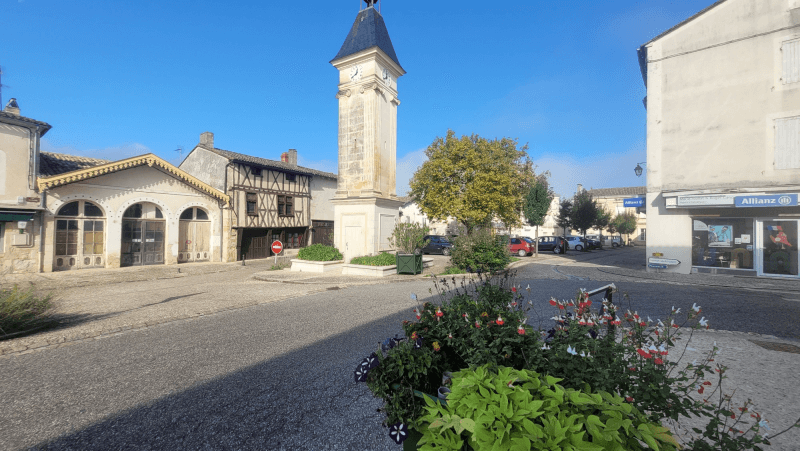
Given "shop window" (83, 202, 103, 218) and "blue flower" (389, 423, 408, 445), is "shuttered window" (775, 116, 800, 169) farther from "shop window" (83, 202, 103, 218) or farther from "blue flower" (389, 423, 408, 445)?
"shop window" (83, 202, 103, 218)

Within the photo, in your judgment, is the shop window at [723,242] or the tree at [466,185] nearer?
the shop window at [723,242]

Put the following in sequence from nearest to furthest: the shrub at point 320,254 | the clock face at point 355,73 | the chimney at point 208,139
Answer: the shrub at point 320,254 → the clock face at point 355,73 → the chimney at point 208,139

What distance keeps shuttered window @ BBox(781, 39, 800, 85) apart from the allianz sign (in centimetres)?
385

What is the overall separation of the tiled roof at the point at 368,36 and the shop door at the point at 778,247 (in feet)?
50.8

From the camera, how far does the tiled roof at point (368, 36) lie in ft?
46.4

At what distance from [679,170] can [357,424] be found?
15146 millimetres

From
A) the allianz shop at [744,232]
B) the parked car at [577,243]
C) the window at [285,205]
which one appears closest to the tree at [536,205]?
the parked car at [577,243]

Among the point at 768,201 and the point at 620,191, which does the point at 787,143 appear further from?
the point at 620,191

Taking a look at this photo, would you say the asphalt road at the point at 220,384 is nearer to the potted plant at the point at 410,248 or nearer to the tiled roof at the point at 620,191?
the potted plant at the point at 410,248

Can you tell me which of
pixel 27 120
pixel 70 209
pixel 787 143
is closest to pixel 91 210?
pixel 70 209

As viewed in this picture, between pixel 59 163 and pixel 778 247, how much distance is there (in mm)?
30636

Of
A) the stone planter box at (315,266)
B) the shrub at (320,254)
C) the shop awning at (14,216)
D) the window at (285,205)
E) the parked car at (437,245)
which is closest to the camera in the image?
the shop awning at (14,216)

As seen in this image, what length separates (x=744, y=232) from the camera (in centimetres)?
1173

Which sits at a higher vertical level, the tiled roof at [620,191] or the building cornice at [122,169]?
the tiled roof at [620,191]
